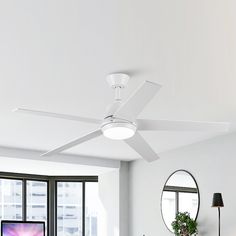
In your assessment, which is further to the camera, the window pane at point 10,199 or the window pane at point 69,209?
the window pane at point 69,209

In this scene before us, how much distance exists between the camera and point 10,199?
777 centimetres

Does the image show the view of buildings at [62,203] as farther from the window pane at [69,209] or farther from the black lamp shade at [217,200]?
the black lamp shade at [217,200]

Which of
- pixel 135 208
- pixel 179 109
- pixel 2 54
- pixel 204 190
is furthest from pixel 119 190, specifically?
pixel 2 54

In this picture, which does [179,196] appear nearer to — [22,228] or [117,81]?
[22,228]

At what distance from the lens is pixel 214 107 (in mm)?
4555

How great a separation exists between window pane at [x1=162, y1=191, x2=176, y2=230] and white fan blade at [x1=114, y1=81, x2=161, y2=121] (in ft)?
10.5

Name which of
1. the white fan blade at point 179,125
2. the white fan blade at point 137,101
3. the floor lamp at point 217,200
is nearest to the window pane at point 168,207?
the floor lamp at point 217,200

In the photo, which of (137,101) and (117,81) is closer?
(137,101)

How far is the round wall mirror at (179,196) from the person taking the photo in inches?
235

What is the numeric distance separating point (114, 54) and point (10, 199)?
507 cm

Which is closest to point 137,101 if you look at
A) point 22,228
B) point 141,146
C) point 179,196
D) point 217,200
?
point 141,146

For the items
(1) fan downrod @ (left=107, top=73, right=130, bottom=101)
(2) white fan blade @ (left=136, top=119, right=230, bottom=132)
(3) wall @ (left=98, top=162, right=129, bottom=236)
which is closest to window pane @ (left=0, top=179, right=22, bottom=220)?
(3) wall @ (left=98, top=162, right=129, bottom=236)

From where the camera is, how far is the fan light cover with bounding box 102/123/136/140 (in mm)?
3368

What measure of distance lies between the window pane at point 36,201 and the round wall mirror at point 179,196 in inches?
92.1
